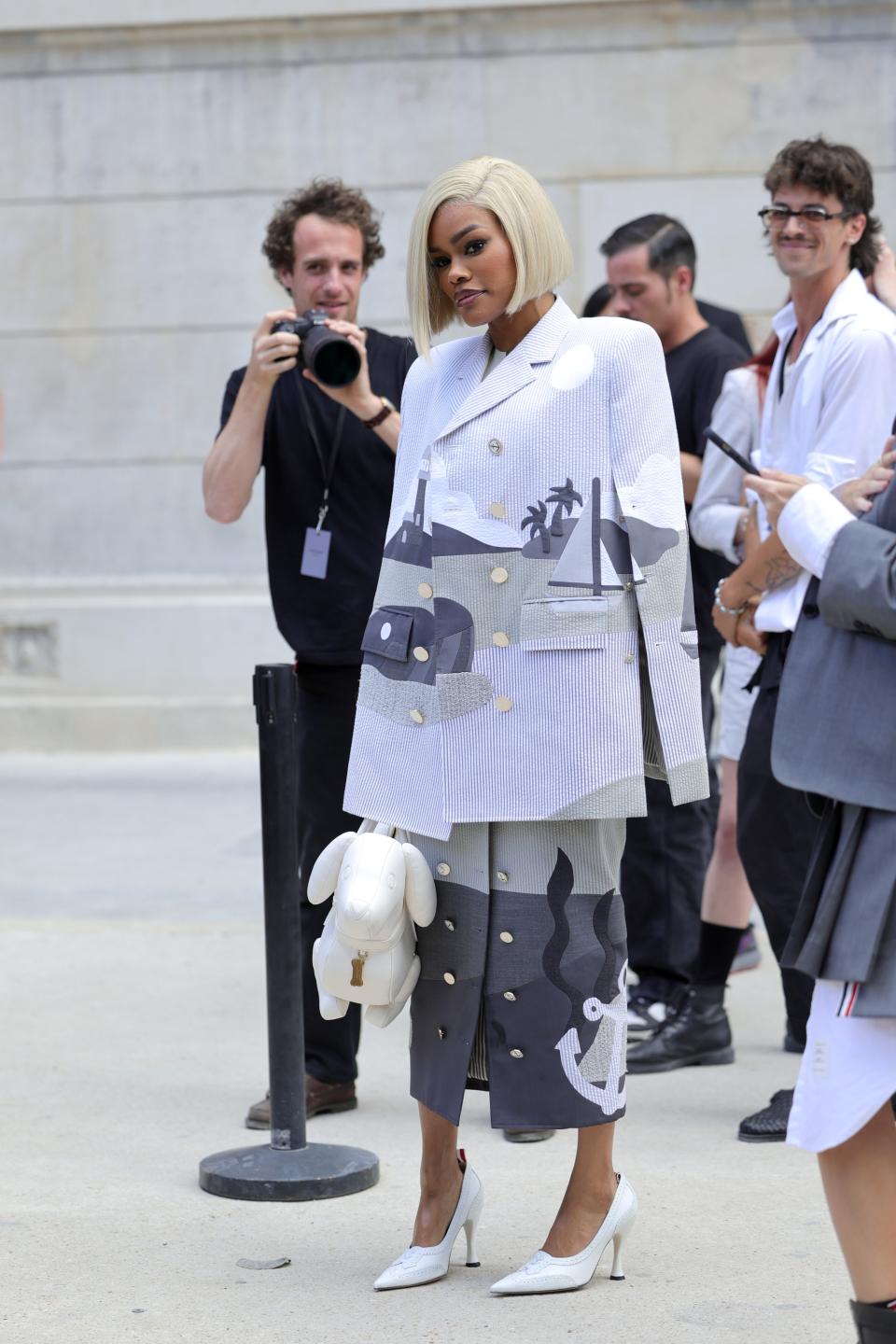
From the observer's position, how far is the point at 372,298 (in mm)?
9719

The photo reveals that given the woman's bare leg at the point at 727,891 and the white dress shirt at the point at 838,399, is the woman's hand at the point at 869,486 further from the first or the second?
the woman's bare leg at the point at 727,891

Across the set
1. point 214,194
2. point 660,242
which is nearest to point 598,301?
point 660,242

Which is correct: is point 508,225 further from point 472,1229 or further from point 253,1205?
point 253,1205

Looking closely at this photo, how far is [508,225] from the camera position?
321 centimetres

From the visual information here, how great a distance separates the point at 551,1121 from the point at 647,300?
2.81 m

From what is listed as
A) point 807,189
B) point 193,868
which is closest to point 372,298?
point 193,868

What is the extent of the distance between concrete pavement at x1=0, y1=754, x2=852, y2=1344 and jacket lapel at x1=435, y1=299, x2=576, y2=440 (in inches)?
59.8

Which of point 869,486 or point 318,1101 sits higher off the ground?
point 869,486

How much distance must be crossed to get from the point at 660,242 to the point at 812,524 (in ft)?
9.78

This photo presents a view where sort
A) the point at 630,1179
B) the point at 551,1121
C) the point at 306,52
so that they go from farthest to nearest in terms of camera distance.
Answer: the point at 306,52, the point at 630,1179, the point at 551,1121

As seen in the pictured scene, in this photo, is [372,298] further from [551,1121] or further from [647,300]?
[551,1121]

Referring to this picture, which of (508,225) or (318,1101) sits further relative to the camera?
(318,1101)

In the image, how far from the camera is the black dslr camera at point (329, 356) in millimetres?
4031

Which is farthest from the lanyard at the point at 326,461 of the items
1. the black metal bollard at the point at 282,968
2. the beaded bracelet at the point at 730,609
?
the beaded bracelet at the point at 730,609
